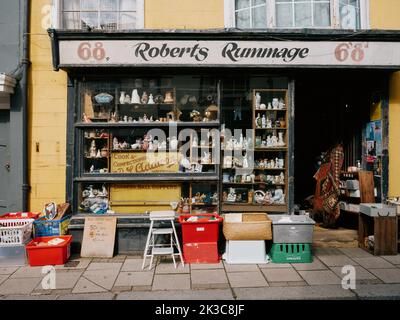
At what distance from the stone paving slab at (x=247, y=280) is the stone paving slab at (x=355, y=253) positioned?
216cm

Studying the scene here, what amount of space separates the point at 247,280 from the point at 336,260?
6.66 feet

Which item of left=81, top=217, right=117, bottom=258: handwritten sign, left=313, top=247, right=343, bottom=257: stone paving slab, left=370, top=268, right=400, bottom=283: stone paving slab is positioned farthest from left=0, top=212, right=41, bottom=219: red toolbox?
left=370, top=268, right=400, bottom=283: stone paving slab

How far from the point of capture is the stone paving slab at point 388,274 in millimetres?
5859

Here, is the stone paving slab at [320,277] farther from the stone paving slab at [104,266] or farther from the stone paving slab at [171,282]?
the stone paving slab at [104,266]

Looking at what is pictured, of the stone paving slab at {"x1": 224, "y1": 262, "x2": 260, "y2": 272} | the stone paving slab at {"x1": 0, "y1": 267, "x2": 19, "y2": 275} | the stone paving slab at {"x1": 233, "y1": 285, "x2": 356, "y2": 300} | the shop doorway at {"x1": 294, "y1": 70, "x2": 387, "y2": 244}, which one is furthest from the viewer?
the shop doorway at {"x1": 294, "y1": 70, "x2": 387, "y2": 244}

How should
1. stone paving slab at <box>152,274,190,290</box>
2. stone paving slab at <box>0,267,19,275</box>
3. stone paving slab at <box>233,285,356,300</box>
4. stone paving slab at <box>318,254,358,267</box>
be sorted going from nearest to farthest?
stone paving slab at <box>233,285,356,300</box>
stone paving slab at <box>152,274,190,290</box>
stone paving slab at <box>0,267,19,275</box>
stone paving slab at <box>318,254,358,267</box>

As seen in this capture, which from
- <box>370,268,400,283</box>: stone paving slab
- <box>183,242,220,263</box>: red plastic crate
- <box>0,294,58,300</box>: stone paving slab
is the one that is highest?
<box>183,242,220,263</box>: red plastic crate

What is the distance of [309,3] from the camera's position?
801 cm

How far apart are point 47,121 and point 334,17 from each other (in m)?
6.47

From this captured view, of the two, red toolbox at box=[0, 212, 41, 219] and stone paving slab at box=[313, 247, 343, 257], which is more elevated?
red toolbox at box=[0, 212, 41, 219]

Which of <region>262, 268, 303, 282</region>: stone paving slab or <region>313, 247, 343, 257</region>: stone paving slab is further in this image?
<region>313, 247, 343, 257</region>: stone paving slab

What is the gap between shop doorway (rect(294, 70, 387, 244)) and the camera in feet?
26.8

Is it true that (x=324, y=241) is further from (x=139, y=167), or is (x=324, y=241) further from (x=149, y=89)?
(x=149, y=89)

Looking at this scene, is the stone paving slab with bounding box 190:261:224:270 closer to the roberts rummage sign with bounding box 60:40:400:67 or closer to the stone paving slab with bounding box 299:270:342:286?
the stone paving slab with bounding box 299:270:342:286
